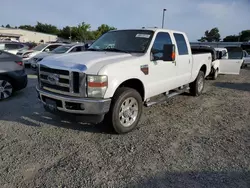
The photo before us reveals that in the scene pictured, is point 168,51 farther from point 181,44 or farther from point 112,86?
point 181,44

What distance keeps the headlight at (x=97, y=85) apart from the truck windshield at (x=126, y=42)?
52.1 inches

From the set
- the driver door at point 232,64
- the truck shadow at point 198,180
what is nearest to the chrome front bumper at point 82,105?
the truck shadow at point 198,180

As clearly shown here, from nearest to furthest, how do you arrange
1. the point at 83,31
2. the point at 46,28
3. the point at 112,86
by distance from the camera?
the point at 112,86, the point at 83,31, the point at 46,28

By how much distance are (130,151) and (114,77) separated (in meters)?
1.23

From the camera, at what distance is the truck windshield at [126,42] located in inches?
177

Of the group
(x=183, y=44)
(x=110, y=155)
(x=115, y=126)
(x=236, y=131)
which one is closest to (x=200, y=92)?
(x=183, y=44)

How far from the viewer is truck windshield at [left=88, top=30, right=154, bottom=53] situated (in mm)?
4491

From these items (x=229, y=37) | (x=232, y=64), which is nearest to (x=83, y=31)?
(x=229, y=37)

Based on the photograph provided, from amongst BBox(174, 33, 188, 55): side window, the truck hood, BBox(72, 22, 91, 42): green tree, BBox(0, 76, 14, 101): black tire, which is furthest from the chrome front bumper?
BBox(72, 22, 91, 42): green tree

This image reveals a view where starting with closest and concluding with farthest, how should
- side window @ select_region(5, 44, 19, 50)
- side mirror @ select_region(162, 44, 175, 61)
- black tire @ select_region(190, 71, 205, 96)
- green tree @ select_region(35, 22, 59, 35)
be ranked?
side mirror @ select_region(162, 44, 175, 61)
black tire @ select_region(190, 71, 205, 96)
side window @ select_region(5, 44, 19, 50)
green tree @ select_region(35, 22, 59, 35)

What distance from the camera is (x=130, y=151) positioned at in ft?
11.3

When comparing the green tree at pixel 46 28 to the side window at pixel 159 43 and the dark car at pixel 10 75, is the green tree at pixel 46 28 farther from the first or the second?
the side window at pixel 159 43

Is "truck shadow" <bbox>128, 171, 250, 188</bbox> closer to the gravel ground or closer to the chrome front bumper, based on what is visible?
the gravel ground

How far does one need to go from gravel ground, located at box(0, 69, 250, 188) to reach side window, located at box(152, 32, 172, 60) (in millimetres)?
1436
